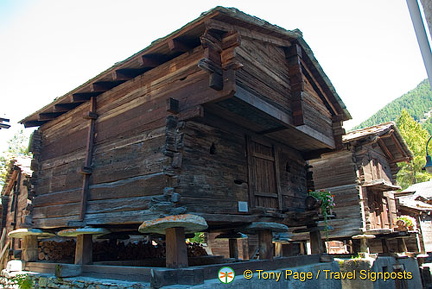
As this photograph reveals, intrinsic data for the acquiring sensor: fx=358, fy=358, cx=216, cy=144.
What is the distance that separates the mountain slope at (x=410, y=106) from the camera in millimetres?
99562

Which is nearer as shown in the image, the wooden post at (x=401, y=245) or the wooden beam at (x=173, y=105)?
the wooden beam at (x=173, y=105)

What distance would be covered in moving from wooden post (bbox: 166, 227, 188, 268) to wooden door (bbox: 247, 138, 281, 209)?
2293 millimetres

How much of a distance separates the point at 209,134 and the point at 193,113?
0.87 meters

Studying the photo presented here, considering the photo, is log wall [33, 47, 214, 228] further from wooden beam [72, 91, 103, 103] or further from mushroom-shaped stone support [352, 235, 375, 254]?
mushroom-shaped stone support [352, 235, 375, 254]

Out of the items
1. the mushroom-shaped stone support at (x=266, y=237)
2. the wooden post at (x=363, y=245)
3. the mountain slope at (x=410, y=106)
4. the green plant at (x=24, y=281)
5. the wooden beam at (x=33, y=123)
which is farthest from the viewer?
the mountain slope at (x=410, y=106)

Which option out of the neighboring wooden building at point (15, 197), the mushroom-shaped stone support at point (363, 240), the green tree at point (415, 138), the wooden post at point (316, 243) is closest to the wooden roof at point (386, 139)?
the mushroom-shaped stone support at point (363, 240)

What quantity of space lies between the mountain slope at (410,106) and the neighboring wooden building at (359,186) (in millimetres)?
86311

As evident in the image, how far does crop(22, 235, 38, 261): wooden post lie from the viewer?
34.5 feet

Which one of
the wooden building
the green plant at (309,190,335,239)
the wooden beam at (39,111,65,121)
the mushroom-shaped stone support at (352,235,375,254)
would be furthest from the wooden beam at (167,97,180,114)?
the mushroom-shaped stone support at (352,235,375,254)

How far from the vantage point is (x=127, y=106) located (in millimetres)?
8602

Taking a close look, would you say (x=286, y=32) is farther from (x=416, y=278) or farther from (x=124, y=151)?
(x=416, y=278)

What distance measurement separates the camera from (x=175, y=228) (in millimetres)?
6695

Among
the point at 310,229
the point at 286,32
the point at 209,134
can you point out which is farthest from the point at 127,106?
the point at 310,229

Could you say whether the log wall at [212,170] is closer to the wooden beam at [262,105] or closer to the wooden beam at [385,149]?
the wooden beam at [262,105]
